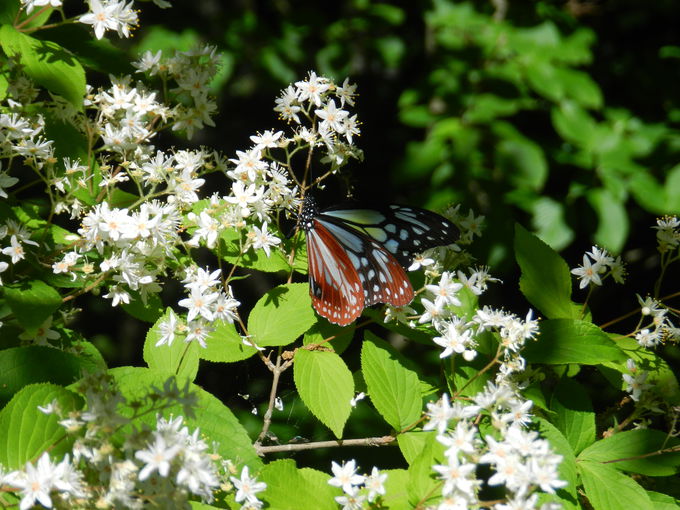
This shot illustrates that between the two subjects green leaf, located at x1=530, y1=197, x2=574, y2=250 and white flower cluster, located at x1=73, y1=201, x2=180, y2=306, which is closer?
white flower cluster, located at x1=73, y1=201, x2=180, y2=306

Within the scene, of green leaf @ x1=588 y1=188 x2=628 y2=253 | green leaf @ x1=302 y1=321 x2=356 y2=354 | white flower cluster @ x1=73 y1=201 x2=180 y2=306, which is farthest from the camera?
green leaf @ x1=588 y1=188 x2=628 y2=253

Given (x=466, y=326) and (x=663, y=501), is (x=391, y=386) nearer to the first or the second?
(x=466, y=326)

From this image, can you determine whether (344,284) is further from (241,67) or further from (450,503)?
(241,67)

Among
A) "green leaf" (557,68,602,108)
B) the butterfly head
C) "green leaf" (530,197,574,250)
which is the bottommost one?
"green leaf" (530,197,574,250)

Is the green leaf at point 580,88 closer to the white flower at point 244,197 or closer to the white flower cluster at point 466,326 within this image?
the white flower cluster at point 466,326

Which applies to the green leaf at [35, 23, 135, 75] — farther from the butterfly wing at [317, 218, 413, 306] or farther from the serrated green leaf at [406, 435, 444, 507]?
the serrated green leaf at [406, 435, 444, 507]

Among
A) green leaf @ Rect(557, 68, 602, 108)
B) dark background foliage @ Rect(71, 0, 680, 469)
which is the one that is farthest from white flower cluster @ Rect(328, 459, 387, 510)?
green leaf @ Rect(557, 68, 602, 108)
